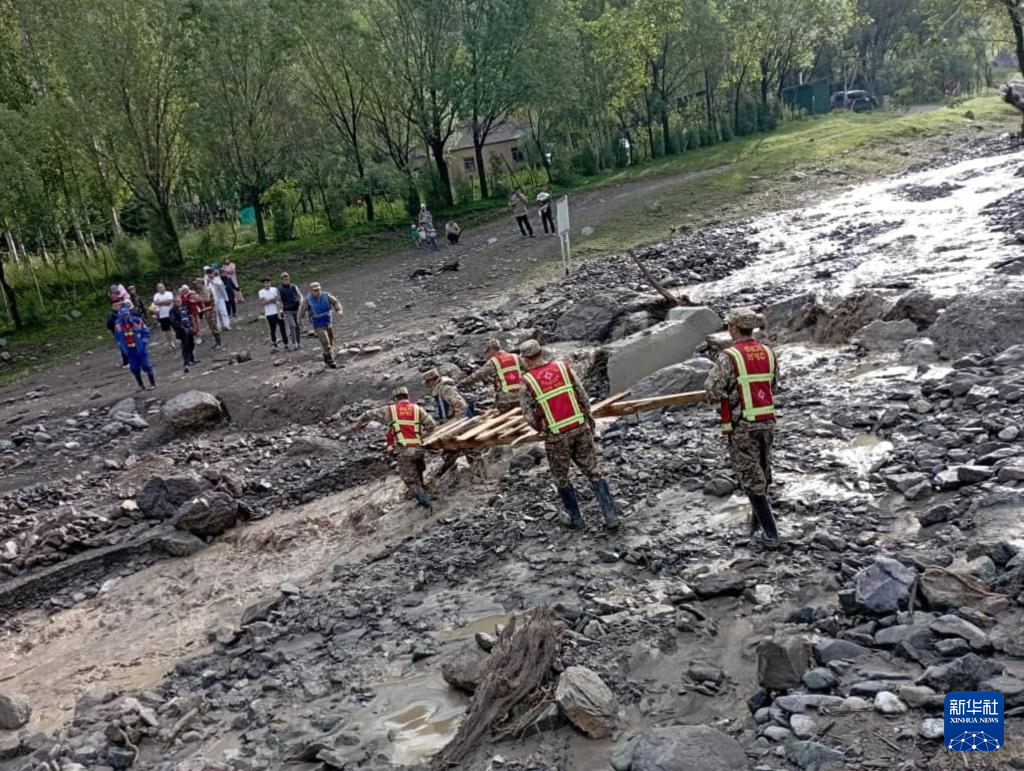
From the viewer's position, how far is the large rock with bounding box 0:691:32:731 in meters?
6.88

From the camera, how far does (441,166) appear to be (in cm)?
3212

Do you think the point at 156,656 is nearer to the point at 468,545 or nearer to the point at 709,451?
the point at 468,545

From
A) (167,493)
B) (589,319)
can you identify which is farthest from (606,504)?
(589,319)

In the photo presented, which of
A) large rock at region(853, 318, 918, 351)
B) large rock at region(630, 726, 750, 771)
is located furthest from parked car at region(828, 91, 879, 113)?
large rock at region(630, 726, 750, 771)

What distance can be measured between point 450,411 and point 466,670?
5933 mm

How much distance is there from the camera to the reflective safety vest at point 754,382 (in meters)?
6.25

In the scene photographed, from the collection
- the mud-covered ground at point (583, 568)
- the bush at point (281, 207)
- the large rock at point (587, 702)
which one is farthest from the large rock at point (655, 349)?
the bush at point (281, 207)

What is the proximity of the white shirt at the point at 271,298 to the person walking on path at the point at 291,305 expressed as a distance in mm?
122

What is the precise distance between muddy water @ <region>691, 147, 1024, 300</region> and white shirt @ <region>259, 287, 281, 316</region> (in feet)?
27.8

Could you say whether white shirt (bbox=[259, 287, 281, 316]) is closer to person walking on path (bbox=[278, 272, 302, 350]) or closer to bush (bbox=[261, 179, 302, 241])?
person walking on path (bbox=[278, 272, 302, 350])

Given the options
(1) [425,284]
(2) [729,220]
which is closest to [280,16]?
(1) [425,284]

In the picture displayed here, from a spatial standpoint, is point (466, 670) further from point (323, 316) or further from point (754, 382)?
point (323, 316)

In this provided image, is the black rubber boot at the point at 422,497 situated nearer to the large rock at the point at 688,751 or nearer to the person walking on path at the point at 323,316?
the large rock at the point at 688,751

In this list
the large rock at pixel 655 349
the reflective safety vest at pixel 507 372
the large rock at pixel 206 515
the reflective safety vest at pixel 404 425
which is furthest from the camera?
the large rock at pixel 655 349
